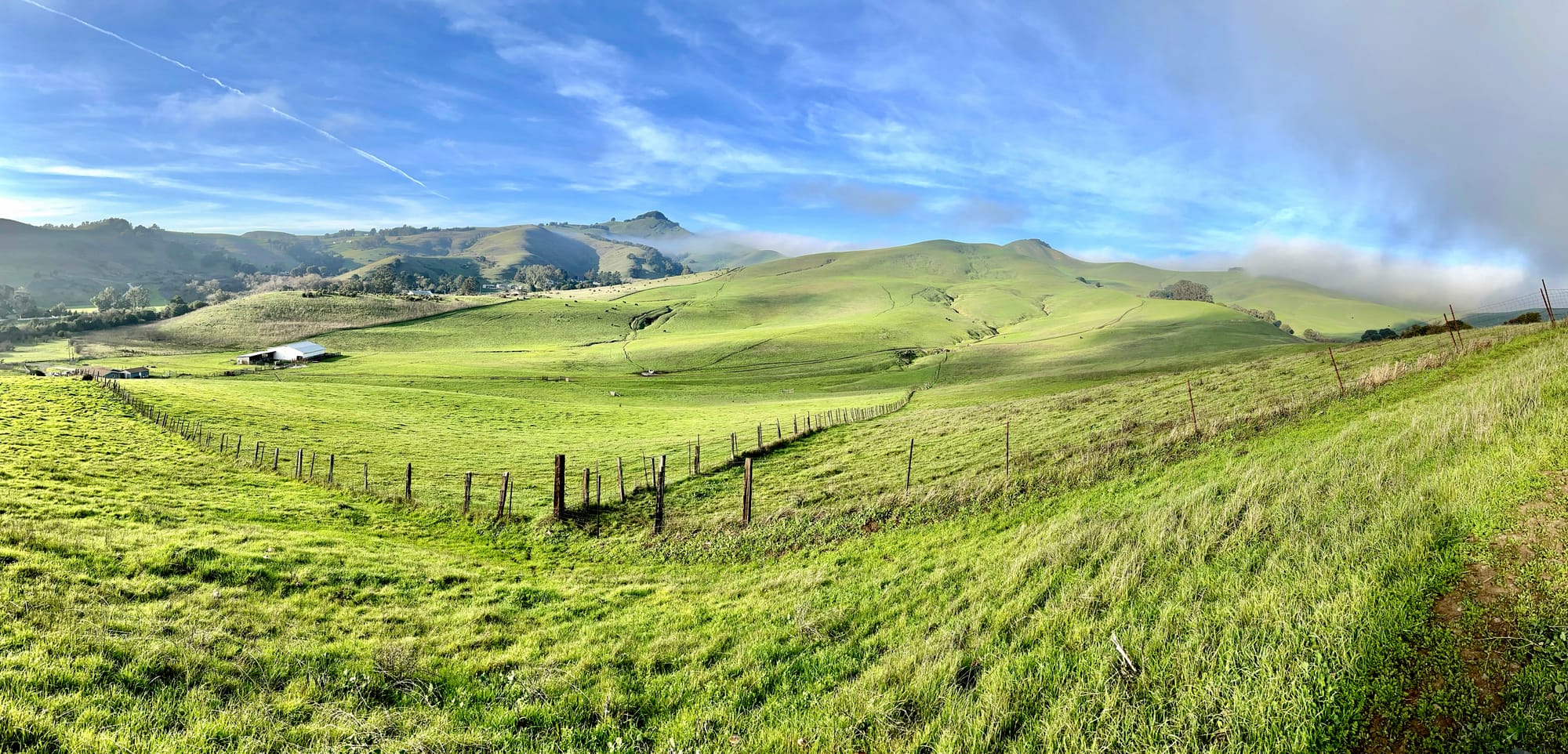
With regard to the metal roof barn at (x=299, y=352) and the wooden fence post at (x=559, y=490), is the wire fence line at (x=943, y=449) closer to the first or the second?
the wooden fence post at (x=559, y=490)

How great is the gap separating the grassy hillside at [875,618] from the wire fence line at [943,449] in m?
2.50

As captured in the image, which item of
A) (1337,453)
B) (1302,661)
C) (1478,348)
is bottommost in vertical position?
(1302,661)

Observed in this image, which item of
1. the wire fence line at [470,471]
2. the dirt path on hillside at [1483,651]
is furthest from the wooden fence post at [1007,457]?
the dirt path on hillside at [1483,651]

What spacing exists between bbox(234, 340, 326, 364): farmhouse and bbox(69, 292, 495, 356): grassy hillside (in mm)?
5831

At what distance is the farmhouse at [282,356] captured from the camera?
11000 cm

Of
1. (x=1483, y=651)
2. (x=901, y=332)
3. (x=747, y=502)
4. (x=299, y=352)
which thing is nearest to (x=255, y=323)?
(x=299, y=352)

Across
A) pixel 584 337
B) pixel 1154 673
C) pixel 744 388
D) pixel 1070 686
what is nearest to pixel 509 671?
pixel 1070 686

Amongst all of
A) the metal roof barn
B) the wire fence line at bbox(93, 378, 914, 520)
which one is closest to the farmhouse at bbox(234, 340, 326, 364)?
the metal roof barn

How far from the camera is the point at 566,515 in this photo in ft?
77.4

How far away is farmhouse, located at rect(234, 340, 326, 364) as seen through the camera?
110 metres

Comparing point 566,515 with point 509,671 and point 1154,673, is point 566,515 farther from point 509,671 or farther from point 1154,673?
point 1154,673

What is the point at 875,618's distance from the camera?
10.3 m

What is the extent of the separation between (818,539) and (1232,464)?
1188 cm

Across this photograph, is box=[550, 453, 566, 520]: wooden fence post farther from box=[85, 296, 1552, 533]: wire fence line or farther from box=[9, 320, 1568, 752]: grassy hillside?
box=[9, 320, 1568, 752]: grassy hillside
